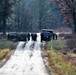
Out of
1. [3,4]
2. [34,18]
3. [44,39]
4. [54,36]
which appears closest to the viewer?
[44,39]

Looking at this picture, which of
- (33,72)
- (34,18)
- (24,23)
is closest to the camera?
(33,72)

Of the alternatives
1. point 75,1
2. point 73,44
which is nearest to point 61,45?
point 73,44

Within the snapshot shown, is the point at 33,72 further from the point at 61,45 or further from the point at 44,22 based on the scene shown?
the point at 44,22

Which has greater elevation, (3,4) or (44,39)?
(3,4)

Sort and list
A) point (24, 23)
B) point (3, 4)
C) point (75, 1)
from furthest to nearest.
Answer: point (24, 23)
point (3, 4)
point (75, 1)

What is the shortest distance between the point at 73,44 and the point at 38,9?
92.7 m

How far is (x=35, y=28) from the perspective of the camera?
142 m

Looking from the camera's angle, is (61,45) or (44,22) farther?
(44,22)

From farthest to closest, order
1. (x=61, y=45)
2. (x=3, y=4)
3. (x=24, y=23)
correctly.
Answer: (x=24, y=23), (x=3, y=4), (x=61, y=45)

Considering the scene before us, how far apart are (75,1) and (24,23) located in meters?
63.9

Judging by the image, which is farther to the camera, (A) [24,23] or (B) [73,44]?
(A) [24,23]

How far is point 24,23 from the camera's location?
13462 cm

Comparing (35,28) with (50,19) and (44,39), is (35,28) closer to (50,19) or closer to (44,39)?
(50,19)

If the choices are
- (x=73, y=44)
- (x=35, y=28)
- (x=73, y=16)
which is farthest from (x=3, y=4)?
(x=35, y=28)
